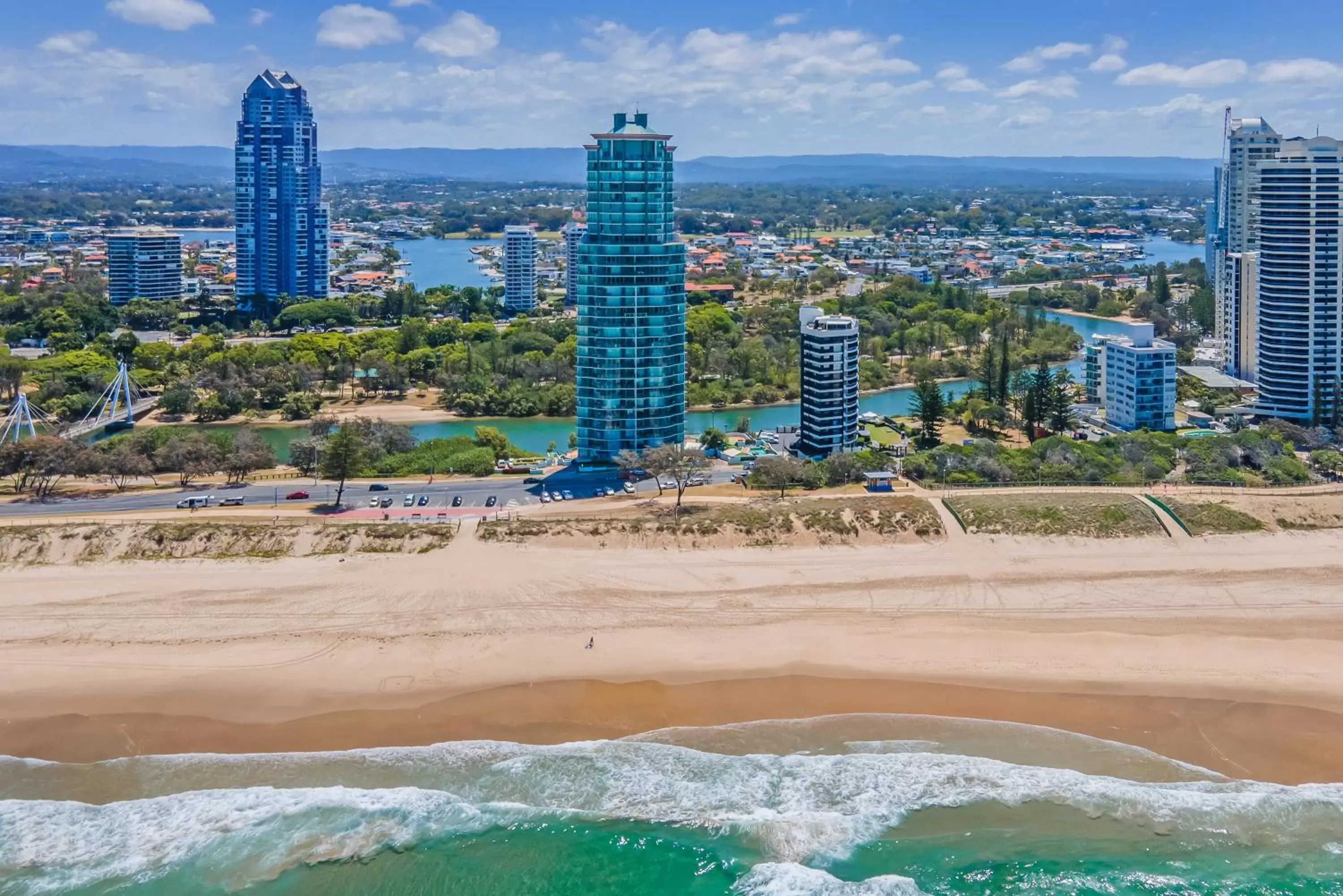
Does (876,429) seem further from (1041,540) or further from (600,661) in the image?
(600,661)

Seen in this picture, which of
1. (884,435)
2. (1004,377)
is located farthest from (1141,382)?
(884,435)

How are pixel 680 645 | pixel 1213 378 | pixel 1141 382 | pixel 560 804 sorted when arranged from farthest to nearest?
pixel 1213 378
pixel 1141 382
pixel 680 645
pixel 560 804

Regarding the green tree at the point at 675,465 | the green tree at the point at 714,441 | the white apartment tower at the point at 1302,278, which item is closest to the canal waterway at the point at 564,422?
the green tree at the point at 714,441

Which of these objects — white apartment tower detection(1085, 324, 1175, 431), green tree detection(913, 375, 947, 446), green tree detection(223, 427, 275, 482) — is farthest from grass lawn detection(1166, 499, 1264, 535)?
green tree detection(223, 427, 275, 482)

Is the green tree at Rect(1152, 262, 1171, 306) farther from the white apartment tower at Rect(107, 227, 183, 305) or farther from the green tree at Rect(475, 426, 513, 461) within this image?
the white apartment tower at Rect(107, 227, 183, 305)

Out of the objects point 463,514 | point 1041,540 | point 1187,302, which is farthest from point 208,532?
point 1187,302

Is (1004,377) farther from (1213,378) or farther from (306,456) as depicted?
(306,456)

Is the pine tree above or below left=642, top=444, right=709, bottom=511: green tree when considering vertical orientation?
above
